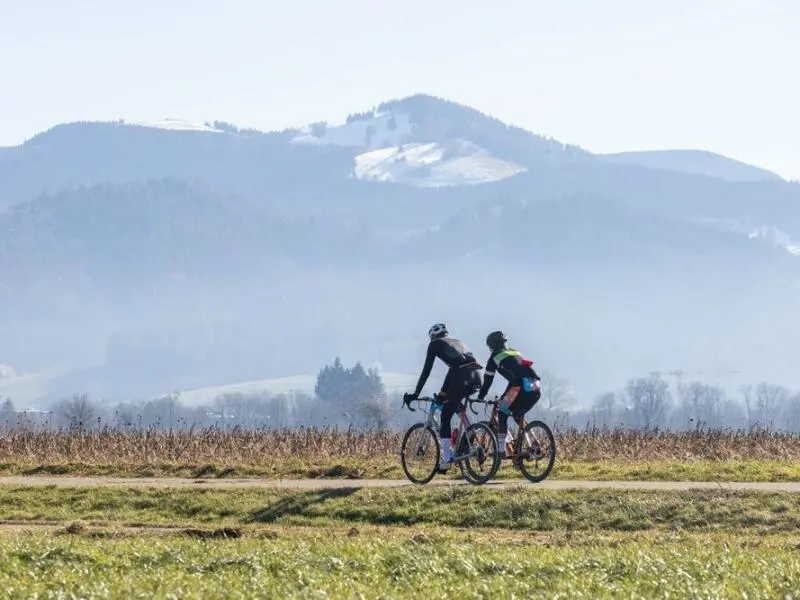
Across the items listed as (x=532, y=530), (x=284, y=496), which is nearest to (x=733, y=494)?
(x=532, y=530)

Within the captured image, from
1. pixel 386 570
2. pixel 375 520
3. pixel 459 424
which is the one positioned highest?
pixel 459 424

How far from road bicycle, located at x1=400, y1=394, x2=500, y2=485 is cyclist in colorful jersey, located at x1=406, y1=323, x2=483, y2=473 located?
0.14 metres

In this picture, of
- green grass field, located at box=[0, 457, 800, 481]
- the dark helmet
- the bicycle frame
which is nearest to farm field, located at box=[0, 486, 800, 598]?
the bicycle frame

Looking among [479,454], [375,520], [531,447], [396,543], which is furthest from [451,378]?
[396,543]

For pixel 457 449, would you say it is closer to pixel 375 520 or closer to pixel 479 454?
pixel 479 454

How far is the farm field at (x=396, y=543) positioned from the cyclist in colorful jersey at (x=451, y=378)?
5.06ft

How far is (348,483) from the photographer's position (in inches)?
941

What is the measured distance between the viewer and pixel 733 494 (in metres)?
20.6

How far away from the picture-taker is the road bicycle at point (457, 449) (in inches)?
906

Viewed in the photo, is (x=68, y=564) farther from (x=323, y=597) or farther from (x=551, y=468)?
(x=551, y=468)

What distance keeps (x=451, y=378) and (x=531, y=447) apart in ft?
5.30

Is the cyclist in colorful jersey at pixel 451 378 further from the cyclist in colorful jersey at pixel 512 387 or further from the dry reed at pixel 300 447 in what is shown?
the dry reed at pixel 300 447

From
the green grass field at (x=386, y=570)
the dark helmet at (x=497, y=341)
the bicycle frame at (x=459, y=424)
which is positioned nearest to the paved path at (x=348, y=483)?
the bicycle frame at (x=459, y=424)

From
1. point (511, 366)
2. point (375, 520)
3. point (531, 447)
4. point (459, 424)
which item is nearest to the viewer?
point (375, 520)
